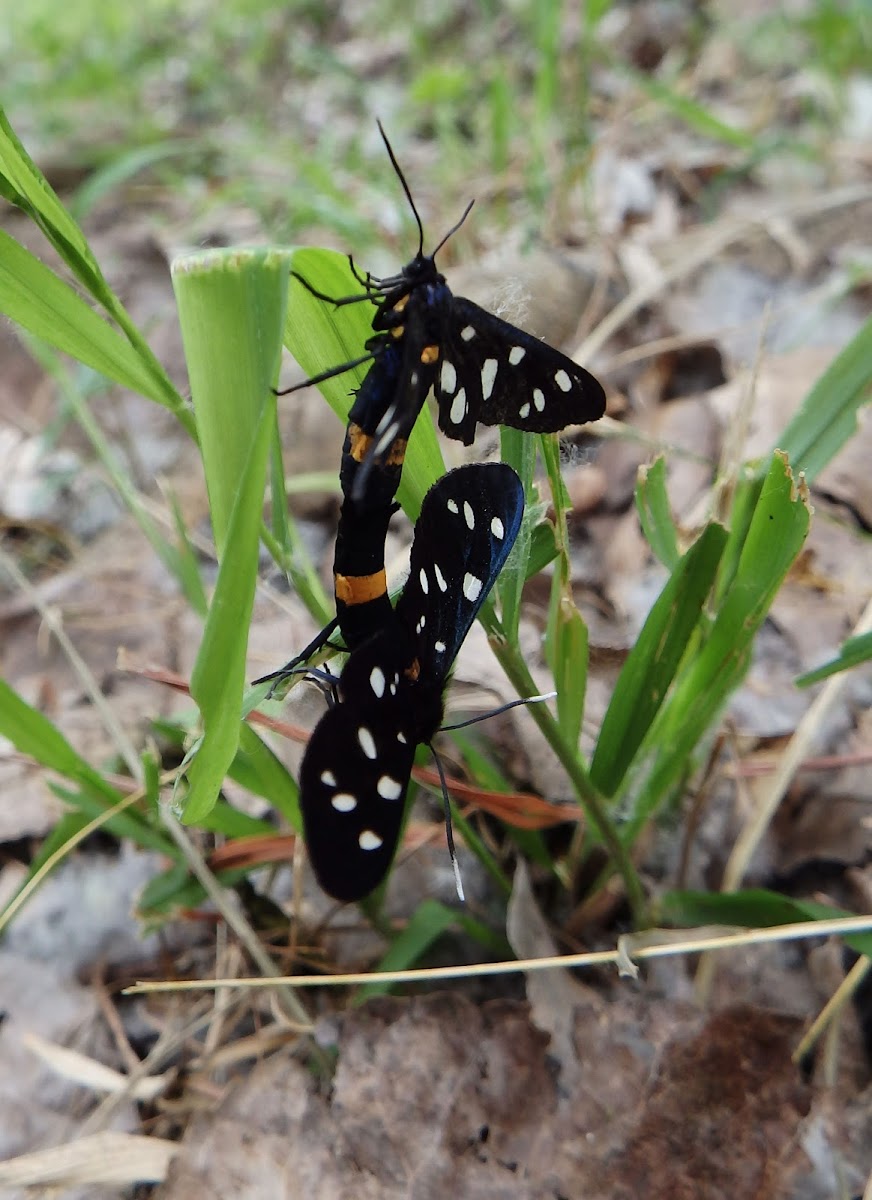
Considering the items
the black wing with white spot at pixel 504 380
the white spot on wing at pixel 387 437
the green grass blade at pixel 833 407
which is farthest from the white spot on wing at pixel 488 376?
the green grass blade at pixel 833 407

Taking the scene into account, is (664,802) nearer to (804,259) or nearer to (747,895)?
(747,895)

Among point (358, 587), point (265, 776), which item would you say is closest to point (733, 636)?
point (358, 587)

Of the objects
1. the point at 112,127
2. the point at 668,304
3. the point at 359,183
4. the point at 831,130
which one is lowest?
the point at 668,304

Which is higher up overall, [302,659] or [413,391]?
[413,391]

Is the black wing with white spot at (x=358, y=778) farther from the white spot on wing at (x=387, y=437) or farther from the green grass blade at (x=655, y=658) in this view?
the green grass blade at (x=655, y=658)

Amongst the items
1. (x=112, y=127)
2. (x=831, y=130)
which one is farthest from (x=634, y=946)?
(x=112, y=127)

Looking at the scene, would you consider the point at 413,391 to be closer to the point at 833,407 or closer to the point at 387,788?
the point at 387,788
